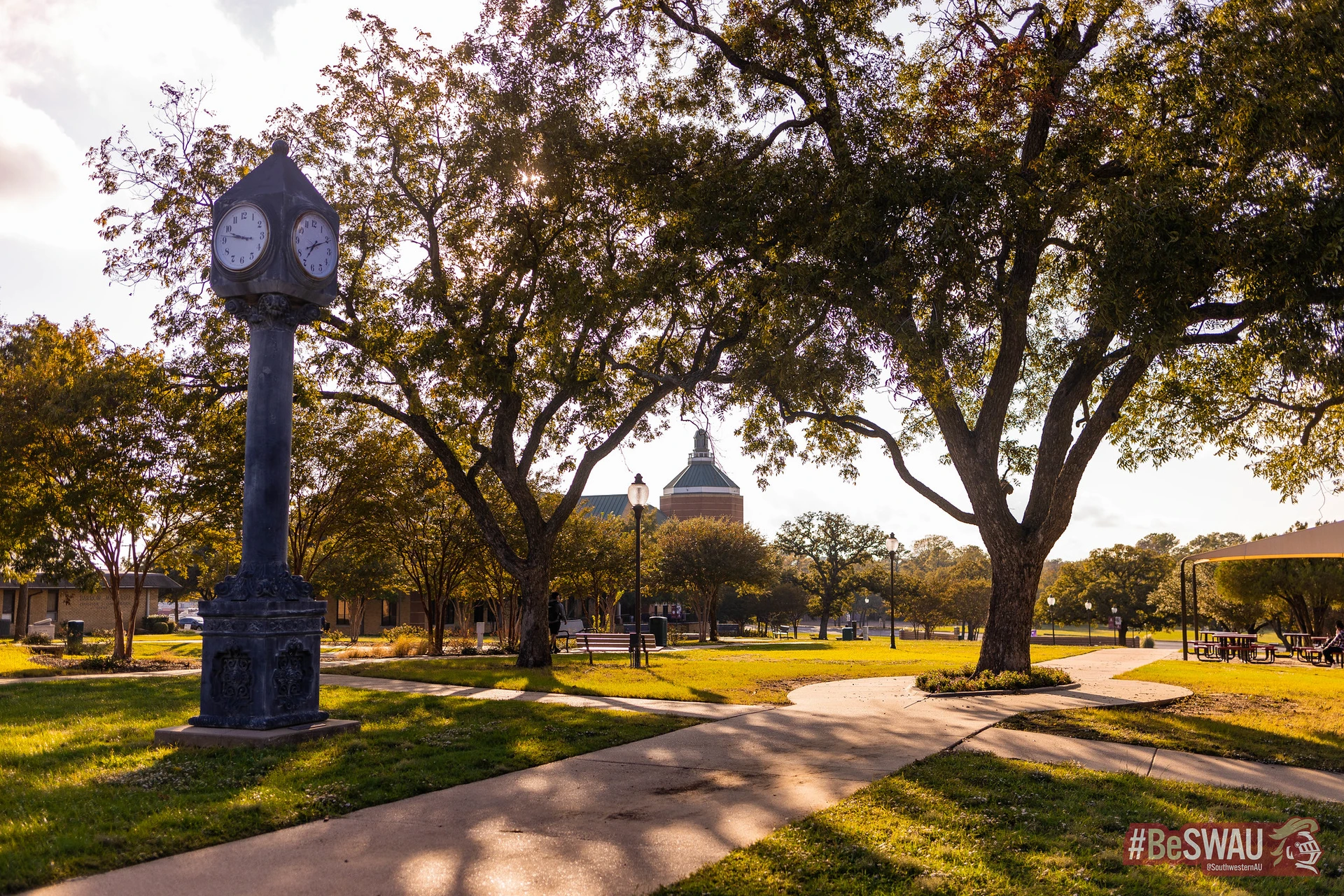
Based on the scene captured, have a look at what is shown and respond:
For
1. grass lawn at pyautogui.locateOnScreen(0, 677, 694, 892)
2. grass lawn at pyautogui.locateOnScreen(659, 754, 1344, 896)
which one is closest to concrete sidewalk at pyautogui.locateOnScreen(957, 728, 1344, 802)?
grass lawn at pyautogui.locateOnScreen(659, 754, 1344, 896)

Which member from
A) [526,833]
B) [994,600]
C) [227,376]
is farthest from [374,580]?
[526,833]

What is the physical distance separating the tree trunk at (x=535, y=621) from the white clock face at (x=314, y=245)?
1004 cm

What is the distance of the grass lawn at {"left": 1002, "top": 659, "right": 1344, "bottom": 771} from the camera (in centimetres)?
905

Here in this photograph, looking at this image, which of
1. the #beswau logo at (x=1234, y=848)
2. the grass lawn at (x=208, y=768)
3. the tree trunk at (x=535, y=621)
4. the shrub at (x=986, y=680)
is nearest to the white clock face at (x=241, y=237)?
the grass lawn at (x=208, y=768)

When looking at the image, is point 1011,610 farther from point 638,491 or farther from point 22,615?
point 22,615

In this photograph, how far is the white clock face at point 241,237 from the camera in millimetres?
9648

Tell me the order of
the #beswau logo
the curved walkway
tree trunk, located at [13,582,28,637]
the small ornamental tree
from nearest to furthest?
the curved walkway
the #beswau logo
tree trunk, located at [13,582,28,637]
the small ornamental tree

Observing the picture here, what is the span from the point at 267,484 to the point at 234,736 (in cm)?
246

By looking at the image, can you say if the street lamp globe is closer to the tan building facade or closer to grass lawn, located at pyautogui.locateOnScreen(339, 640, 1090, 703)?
grass lawn, located at pyautogui.locateOnScreen(339, 640, 1090, 703)

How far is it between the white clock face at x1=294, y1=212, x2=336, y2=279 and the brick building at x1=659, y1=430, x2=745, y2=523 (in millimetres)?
90188

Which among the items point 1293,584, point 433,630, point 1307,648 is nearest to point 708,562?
point 433,630

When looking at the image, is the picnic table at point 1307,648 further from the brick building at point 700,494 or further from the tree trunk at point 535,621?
the brick building at point 700,494

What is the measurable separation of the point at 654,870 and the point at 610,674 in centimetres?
1284

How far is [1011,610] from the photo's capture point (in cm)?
1555
